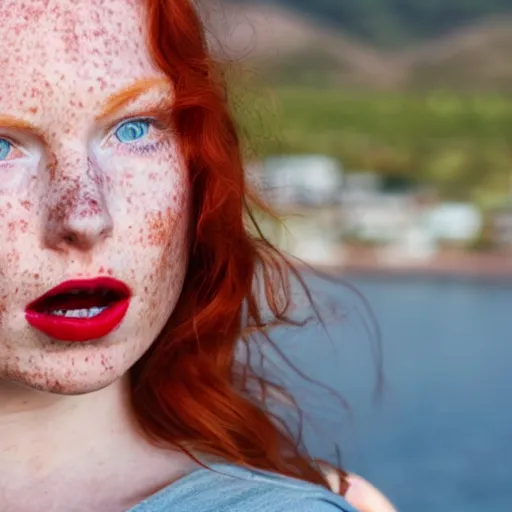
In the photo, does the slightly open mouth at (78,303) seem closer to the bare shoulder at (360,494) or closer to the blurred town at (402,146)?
the bare shoulder at (360,494)

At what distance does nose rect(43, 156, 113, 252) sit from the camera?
51 centimetres

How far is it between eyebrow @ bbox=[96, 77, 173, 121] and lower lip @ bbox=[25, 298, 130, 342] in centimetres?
9

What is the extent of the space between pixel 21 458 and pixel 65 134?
0.51ft

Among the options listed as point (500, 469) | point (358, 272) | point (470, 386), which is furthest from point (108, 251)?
point (358, 272)

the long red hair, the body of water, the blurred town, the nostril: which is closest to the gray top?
the long red hair

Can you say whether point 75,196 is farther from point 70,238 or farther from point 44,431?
point 44,431

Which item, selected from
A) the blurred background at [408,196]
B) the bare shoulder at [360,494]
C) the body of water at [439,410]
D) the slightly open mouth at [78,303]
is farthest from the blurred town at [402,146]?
the slightly open mouth at [78,303]

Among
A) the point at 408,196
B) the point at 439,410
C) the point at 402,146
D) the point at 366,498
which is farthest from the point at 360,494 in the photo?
the point at 402,146

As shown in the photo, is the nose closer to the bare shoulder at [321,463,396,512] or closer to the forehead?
the forehead

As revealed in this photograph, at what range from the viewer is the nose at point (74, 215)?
51cm

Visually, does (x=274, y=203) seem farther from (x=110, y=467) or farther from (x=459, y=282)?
(x=459, y=282)

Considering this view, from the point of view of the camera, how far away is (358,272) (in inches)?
382

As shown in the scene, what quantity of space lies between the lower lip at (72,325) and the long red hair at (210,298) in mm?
78

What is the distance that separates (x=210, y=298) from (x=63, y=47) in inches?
6.0
